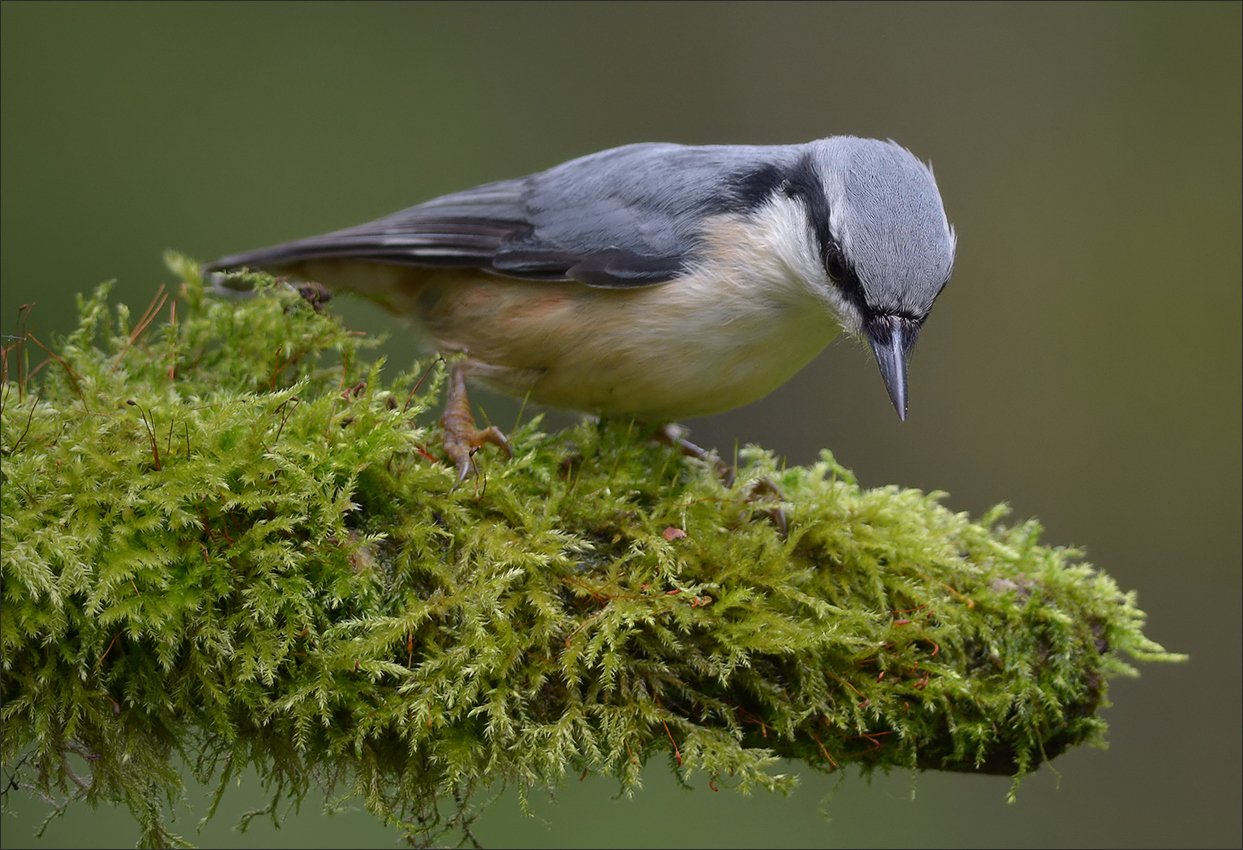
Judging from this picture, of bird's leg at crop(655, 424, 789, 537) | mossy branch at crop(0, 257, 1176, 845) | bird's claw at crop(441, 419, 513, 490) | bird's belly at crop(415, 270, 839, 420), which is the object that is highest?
bird's belly at crop(415, 270, 839, 420)

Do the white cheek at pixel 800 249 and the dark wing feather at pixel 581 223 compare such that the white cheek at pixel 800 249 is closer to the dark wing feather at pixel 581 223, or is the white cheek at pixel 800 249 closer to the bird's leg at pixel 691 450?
the dark wing feather at pixel 581 223

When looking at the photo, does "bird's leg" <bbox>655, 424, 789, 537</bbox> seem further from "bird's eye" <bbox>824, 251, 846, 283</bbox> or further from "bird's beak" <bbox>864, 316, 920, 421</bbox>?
"bird's eye" <bbox>824, 251, 846, 283</bbox>

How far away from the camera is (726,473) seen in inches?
114

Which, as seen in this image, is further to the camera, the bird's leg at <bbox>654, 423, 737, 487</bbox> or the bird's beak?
the bird's leg at <bbox>654, 423, 737, 487</bbox>

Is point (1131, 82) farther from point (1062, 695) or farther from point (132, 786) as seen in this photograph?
point (132, 786)

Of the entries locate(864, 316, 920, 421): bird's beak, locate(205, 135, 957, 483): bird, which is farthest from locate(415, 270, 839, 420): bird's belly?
locate(864, 316, 920, 421): bird's beak

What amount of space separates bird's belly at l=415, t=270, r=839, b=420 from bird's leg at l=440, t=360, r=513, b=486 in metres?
0.18

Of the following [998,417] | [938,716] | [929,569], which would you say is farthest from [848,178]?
[998,417]

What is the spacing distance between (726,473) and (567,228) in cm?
72

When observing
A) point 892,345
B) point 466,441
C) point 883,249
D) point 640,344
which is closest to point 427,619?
point 466,441

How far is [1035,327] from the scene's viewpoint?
21.3 feet

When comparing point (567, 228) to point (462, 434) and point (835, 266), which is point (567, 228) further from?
point (835, 266)

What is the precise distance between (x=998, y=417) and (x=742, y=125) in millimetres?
2264

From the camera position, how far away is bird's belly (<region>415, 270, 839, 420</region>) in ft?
8.46
